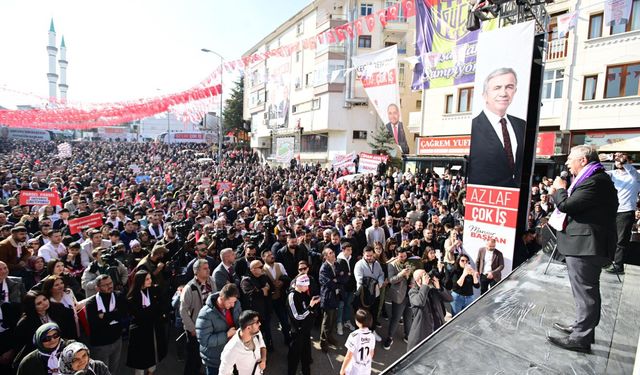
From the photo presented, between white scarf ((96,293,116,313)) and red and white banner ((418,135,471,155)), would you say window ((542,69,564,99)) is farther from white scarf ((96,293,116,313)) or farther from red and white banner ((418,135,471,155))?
white scarf ((96,293,116,313))

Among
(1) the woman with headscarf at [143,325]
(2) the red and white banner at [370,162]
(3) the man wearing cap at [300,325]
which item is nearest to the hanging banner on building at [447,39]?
(2) the red and white banner at [370,162]

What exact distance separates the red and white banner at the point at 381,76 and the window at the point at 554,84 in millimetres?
7563

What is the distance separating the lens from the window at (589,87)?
661 inches

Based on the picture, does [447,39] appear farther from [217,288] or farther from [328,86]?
[217,288]

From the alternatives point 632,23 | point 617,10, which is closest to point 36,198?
point 617,10

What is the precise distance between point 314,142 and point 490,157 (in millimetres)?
27382

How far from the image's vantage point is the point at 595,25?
54.6 ft

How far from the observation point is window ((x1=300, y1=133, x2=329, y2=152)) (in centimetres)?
3225

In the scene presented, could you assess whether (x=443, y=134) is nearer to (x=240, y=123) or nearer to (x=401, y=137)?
(x=401, y=137)

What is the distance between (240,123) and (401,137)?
37291 mm

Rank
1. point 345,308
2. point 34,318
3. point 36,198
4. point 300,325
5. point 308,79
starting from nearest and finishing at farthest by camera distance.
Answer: point 34,318 < point 300,325 < point 345,308 < point 36,198 < point 308,79

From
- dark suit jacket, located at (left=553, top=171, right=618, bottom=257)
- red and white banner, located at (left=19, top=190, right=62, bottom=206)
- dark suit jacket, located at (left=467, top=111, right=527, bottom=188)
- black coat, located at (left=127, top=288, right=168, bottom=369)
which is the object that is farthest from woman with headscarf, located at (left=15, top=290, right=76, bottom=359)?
red and white banner, located at (left=19, top=190, right=62, bottom=206)

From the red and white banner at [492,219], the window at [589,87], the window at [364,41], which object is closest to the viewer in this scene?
the red and white banner at [492,219]

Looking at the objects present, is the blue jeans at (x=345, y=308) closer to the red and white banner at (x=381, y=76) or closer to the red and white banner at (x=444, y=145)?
the red and white banner at (x=381, y=76)
